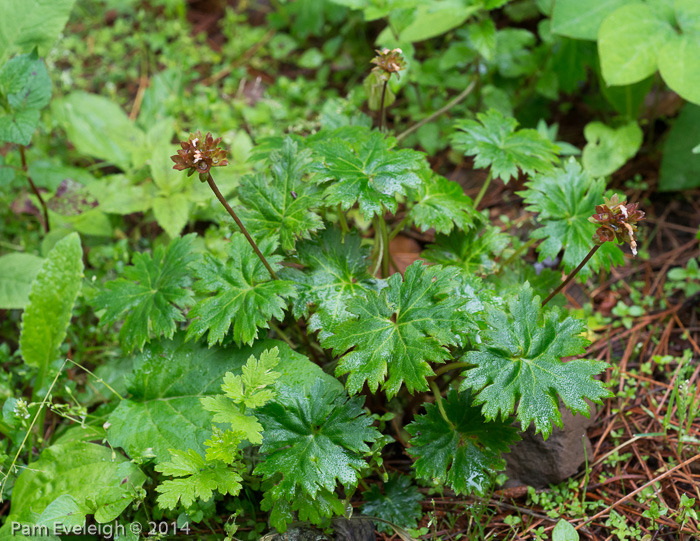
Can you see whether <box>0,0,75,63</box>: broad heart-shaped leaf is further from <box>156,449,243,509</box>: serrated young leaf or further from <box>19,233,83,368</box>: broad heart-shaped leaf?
<box>156,449,243,509</box>: serrated young leaf

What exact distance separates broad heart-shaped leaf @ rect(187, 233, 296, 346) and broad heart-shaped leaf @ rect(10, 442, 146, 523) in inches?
Result: 22.6

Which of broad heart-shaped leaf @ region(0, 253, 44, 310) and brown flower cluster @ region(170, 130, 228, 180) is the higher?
brown flower cluster @ region(170, 130, 228, 180)

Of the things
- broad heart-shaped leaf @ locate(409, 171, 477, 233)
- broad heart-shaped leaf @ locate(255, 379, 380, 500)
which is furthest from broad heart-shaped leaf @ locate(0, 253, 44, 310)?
broad heart-shaped leaf @ locate(409, 171, 477, 233)

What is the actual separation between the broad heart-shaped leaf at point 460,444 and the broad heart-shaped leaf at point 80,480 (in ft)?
3.25

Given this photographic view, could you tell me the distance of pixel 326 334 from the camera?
6.00 ft

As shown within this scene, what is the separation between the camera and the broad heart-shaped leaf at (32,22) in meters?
2.76

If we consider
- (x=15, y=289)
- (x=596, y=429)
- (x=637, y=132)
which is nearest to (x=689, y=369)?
(x=596, y=429)

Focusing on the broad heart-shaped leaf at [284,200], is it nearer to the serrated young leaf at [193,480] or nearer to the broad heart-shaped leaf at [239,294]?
the broad heart-shaped leaf at [239,294]

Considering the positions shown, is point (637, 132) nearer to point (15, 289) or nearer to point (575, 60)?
point (575, 60)

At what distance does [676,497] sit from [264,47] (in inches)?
151

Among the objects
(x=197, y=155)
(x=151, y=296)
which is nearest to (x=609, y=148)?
(x=197, y=155)

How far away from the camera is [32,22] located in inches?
109

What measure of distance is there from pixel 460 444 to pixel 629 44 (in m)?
2.06

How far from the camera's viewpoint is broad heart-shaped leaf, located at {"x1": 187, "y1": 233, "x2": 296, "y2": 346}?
72.1 inches
